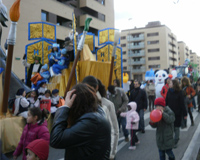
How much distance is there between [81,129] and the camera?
60.6 inches

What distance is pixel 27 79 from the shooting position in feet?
27.8

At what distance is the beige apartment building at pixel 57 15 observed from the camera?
16125 millimetres

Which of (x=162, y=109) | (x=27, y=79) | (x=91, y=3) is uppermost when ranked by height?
(x=91, y=3)

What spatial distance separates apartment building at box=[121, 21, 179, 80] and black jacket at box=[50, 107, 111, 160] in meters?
54.9

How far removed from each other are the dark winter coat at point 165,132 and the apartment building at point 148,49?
172 feet

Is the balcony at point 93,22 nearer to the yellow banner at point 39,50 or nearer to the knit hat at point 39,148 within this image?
the yellow banner at point 39,50

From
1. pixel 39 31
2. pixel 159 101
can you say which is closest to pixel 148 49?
pixel 39 31

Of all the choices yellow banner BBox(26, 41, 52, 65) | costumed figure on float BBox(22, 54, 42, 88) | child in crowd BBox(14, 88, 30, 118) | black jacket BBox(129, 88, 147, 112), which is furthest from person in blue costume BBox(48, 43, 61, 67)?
black jacket BBox(129, 88, 147, 112)

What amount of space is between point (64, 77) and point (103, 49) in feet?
9.02

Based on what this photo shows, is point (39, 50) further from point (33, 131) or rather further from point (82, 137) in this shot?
point (82, 137)

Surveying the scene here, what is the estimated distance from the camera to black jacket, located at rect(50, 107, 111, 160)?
1.54 meters

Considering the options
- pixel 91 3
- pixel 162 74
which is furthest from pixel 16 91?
pixel 91 3

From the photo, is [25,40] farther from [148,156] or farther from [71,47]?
[148,156]

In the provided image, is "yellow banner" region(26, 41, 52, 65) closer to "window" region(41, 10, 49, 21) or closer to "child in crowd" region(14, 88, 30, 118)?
"child in crowd" region(14, 88, 30, 118)
